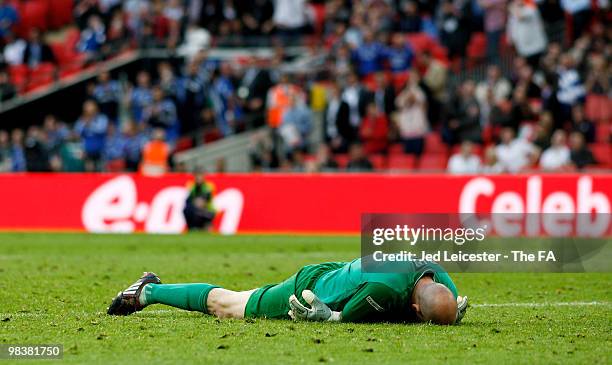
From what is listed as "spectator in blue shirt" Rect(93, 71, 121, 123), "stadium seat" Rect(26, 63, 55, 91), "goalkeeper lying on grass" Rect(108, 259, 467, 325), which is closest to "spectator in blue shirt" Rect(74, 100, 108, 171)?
"spectator in blue shirt" Rect(93, 71, 121, 123)

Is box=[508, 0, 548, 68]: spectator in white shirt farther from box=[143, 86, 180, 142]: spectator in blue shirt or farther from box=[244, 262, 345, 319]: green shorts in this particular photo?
box=[244, 262, 345, 319]: green shorts

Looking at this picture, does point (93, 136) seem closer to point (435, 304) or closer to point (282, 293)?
point (282, 293)

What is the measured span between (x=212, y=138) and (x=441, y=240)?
18249 millimetres

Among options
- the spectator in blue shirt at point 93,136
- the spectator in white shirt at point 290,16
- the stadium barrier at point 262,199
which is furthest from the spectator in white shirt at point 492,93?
the spectator in blue shirt at point 93,136

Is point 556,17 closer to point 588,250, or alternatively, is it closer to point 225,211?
point 225,211

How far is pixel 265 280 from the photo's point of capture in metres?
14.3

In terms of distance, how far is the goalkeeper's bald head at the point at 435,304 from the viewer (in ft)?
31.8

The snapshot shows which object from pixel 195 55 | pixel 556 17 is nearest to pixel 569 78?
pixel 556 17

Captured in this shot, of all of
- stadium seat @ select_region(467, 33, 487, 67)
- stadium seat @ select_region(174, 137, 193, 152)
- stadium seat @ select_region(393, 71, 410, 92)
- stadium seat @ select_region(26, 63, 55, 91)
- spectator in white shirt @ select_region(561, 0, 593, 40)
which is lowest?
stadium seat @ select_region(174, 137, 193, 152)

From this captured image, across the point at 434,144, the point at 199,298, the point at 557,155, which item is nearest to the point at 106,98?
the point at 434,144

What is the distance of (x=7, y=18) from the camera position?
109ft

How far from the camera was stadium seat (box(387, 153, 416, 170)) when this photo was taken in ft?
85.1

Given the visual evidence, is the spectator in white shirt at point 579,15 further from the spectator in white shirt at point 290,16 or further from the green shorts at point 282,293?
the green shorts at point 282,293

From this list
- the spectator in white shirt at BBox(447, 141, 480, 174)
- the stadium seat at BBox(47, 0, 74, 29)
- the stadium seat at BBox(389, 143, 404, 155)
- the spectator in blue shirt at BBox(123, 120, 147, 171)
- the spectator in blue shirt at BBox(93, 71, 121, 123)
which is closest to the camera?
the spectator in white shirt at BBox(447, 141, 480, 174)
